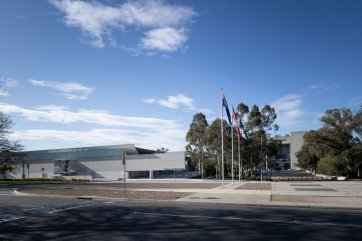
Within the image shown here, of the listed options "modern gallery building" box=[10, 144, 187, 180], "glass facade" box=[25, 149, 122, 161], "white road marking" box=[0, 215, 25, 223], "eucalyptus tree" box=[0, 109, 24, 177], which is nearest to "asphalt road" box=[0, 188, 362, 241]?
"white road marking" box=[0, 215, 25, 223]

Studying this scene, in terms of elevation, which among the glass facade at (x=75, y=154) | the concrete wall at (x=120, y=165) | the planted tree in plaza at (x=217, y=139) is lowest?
the concrete wall at (x=120, y=165)

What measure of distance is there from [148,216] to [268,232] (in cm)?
565

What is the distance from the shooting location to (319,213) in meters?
16.2

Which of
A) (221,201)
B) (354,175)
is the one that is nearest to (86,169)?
(354,175)

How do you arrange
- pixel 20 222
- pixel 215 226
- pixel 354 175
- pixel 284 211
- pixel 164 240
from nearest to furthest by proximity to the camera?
pixel 164 240 → pixel 215 226 → pixel 20 222 → pixel 284 211 → pixel 354 175

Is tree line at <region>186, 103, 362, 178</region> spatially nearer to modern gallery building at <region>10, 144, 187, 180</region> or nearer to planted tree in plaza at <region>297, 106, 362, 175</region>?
planted tree in plaza at <region>297, 106, 362, 175</region>

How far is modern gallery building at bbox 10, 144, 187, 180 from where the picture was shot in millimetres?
69562

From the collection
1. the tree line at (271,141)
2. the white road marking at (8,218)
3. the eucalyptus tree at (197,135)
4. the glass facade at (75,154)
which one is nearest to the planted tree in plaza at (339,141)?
the tree line at (271,141)

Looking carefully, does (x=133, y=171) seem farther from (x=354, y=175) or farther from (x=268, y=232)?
(x=268, y=232)

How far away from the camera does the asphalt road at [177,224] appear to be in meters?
11.3

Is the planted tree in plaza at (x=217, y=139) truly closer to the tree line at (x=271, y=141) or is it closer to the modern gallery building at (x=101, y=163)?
the tree line at (x=271, y=141)

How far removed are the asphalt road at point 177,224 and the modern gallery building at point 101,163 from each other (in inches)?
2012

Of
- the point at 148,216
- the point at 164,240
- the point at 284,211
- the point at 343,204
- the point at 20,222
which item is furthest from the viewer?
the point at 343,204

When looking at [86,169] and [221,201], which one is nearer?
[221,201]
